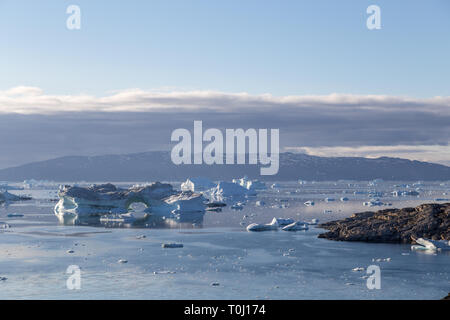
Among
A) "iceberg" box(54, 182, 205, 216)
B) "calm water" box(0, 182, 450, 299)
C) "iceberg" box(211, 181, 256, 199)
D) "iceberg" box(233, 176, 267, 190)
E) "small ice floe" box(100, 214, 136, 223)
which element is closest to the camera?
"calm water" box(0, 182, 450, 299)

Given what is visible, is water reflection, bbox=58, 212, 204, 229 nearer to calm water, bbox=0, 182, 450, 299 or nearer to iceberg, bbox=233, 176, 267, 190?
calm water, bbox=0, 182, 450, 299

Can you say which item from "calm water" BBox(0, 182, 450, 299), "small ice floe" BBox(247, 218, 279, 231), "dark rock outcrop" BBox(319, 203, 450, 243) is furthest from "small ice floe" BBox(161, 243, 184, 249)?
"small ice floe" BBox(247, 218, 279, 231)

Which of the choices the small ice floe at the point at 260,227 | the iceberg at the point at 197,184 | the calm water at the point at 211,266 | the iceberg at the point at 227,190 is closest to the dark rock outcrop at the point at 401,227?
the calm water at the point at 211,266

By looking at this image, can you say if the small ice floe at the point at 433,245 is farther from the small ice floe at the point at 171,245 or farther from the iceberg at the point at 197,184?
the iceberg at the point at 197,184
